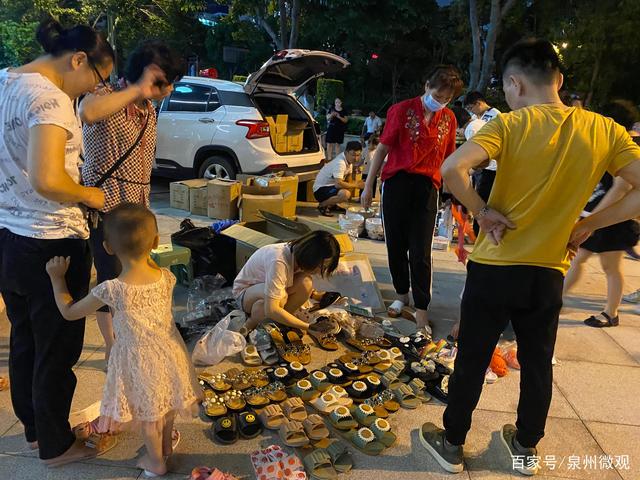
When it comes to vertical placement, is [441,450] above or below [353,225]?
below

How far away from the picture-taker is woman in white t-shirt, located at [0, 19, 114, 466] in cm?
169

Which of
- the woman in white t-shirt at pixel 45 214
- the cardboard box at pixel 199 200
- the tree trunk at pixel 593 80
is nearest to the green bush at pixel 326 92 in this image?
the tree trunk at pixel 593 80

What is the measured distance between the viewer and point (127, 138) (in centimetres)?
253

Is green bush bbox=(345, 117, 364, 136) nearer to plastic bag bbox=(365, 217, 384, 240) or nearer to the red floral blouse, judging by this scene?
plastic bag bbox=(365, 217, 384, 240)

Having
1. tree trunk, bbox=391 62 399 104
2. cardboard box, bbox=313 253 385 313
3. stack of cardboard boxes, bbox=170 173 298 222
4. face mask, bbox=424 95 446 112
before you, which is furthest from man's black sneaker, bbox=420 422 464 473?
tree trunk, bbox=391 62 399 104

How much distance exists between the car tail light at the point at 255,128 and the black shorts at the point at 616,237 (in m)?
4.41

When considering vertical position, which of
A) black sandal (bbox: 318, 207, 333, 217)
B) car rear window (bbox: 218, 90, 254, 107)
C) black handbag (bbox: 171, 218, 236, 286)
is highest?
car rear window (bbox: 218, 90, 254, 107)

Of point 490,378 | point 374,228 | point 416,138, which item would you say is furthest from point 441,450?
point 374,228

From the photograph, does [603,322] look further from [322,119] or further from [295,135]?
[322,119]

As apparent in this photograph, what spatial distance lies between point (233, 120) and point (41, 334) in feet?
17.5

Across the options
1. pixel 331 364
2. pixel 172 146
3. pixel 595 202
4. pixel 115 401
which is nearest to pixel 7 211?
pixel 115 401

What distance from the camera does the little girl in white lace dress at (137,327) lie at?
6.05 feet

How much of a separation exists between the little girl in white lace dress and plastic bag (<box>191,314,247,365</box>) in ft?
3.40

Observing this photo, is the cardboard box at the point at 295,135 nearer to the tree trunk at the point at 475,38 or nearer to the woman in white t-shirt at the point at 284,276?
the woman in white t-shirt at the point at 284,276
